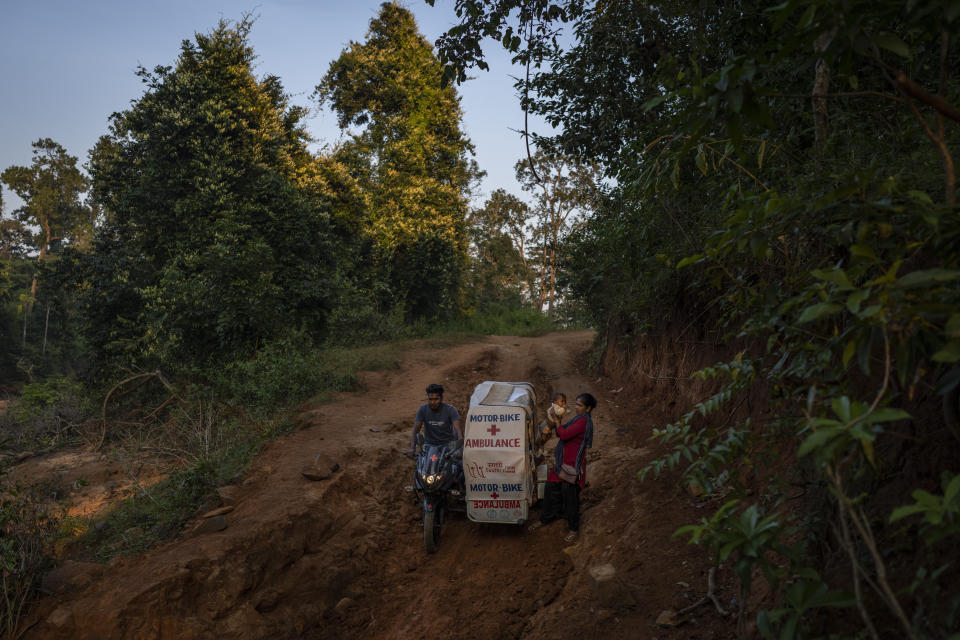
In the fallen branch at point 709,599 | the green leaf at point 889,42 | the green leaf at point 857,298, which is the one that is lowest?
the fallen branch at point 709,599

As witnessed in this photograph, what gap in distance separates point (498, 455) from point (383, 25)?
26134 mm

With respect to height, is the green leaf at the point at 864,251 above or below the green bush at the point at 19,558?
above

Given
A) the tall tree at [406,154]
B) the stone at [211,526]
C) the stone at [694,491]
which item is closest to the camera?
the stone at [694,491]

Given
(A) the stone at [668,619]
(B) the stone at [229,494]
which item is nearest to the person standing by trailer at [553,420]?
(A) the stone at [668,619]

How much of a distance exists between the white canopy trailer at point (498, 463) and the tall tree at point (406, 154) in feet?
60.2

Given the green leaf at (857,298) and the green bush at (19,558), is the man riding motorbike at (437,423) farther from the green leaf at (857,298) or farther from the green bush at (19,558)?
the green leaf at (857,298)

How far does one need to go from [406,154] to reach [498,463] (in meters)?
21.3

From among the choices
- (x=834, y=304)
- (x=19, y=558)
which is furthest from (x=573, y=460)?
(x=19, y=558)

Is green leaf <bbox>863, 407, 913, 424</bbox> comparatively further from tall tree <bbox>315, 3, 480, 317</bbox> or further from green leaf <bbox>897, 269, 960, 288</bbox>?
tall tree <bbox>315, 3, 480, 317</bbox>

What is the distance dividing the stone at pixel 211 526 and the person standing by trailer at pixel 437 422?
7.46 feet

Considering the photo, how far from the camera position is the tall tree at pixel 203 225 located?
46.2 feet

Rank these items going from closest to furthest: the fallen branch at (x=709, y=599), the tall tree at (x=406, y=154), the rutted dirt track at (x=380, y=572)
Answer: the fallen branch at (x=709, y=599) < the rutted dirt track at (x=380, y=572) < the tall tree at (x=406, y=154)

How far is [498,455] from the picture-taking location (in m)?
6.42

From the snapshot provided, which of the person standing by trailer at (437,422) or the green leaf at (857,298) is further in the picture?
the person standing by trailer at (437,422)
